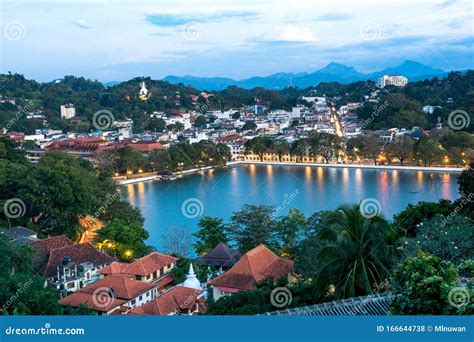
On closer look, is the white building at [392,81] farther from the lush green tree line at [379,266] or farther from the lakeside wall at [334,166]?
the lush green tree line at [379,266]

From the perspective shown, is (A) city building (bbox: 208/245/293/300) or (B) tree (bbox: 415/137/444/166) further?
(B) tree (bbox: 415/137/444/166)

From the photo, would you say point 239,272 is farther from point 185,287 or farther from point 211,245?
point 211,245

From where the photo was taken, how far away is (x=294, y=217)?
235 inches

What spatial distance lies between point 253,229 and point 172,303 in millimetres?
2054

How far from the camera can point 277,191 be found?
11922 millimetres

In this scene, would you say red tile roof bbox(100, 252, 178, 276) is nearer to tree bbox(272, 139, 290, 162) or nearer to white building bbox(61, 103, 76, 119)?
tree bbox(272, 139, 290, 162)

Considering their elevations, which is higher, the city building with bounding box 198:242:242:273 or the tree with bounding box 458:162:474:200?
the tree with bounding box 458:162:474:200

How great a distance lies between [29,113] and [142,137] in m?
7.15

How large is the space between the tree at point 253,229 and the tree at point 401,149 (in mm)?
9622

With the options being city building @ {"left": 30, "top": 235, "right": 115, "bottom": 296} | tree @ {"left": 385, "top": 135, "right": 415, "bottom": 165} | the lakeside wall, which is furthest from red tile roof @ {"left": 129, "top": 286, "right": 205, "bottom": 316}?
tree @ {"left": 385, "top": 135, "right": 415, "bottom": 165}

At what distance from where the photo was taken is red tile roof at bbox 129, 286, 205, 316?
13.2 feet

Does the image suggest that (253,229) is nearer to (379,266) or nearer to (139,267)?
(139,267)

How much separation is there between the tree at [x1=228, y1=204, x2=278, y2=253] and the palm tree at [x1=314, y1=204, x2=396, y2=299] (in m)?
3.01

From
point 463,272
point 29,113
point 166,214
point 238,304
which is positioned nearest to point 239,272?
point 238,304
